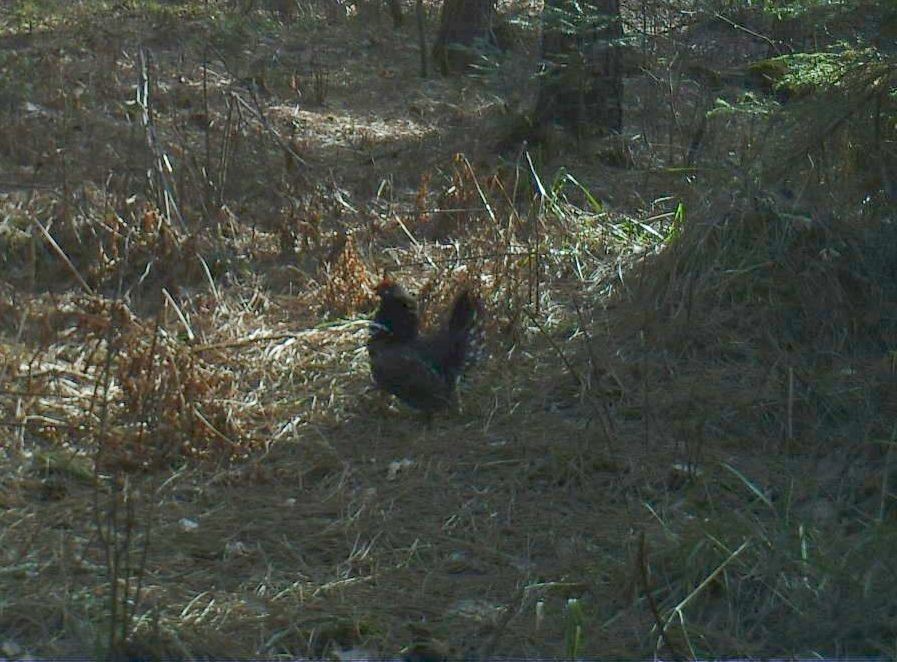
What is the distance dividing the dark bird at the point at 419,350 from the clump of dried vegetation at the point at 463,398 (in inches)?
8.2

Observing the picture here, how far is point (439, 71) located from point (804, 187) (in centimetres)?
785

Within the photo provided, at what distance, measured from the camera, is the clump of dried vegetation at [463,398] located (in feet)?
14.3

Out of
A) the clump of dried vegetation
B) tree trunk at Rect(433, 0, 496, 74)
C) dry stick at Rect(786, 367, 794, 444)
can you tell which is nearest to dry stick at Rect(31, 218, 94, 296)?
the clump of dried vegetation

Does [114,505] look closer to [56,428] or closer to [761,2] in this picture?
[56,428]

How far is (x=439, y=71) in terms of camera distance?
570 inches

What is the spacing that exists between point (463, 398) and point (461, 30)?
864cm

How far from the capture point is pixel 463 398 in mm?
6492

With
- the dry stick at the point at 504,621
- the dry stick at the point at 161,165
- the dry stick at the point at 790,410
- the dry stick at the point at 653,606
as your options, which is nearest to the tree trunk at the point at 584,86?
the dry stick at the point at 161,165

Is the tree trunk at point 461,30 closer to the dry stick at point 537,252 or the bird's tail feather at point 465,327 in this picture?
the dry stick at point 537,252

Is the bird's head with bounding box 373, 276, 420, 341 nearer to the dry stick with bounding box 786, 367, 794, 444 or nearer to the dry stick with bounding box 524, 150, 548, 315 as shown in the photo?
the dry stick with bounding box 524, 150, 548, 315

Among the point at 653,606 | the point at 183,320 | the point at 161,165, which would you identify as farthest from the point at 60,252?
the point at 653,606

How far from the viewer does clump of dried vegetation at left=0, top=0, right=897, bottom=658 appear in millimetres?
4352

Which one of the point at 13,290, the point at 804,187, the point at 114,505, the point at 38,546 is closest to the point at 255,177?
the point at 13,290

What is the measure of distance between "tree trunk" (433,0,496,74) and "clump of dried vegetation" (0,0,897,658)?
3584 millimetres
